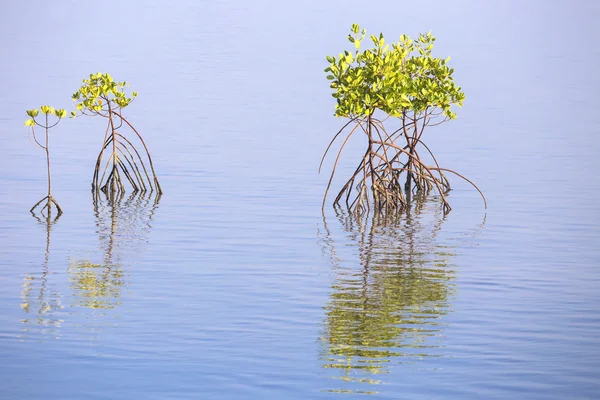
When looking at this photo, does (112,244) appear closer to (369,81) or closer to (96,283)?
(96,283)

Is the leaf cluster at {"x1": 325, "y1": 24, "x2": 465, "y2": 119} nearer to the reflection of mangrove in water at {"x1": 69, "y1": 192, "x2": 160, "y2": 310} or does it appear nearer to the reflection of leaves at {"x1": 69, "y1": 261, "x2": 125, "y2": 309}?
the reflection of mangrove in water at {"x1": 69, "y1": 192, "x2": 160, "y2": 310}

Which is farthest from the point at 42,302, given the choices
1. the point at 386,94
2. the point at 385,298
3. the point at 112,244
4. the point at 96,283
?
the point at 386,94

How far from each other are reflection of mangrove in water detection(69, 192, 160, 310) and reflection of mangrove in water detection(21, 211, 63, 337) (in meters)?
0.50

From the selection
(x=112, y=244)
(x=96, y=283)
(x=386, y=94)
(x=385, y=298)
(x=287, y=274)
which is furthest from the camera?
(x=386, y=94)

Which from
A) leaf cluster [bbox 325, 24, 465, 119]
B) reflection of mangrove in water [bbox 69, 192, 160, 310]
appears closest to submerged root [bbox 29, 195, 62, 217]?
reflection of mangrove in water [bbox 69, 192, 160, 310]

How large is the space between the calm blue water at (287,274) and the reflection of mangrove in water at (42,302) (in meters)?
0.07

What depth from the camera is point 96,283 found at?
24578 mm

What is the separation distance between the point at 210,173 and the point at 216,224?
40.1ft

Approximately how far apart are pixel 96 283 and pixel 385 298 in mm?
6233

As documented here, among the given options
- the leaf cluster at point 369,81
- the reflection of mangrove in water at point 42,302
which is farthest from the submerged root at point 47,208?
the leaf cluster at point 369,81

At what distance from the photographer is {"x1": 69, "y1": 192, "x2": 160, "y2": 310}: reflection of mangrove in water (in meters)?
23.6

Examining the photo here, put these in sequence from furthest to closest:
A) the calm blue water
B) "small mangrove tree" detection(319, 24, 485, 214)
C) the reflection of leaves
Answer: "small mangrove tree" detection(319, 24, 485, 214) < the reflection of leaves < the calm blue water

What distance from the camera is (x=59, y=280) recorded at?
81.7 ft

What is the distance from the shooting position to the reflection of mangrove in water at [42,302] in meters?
21.1
